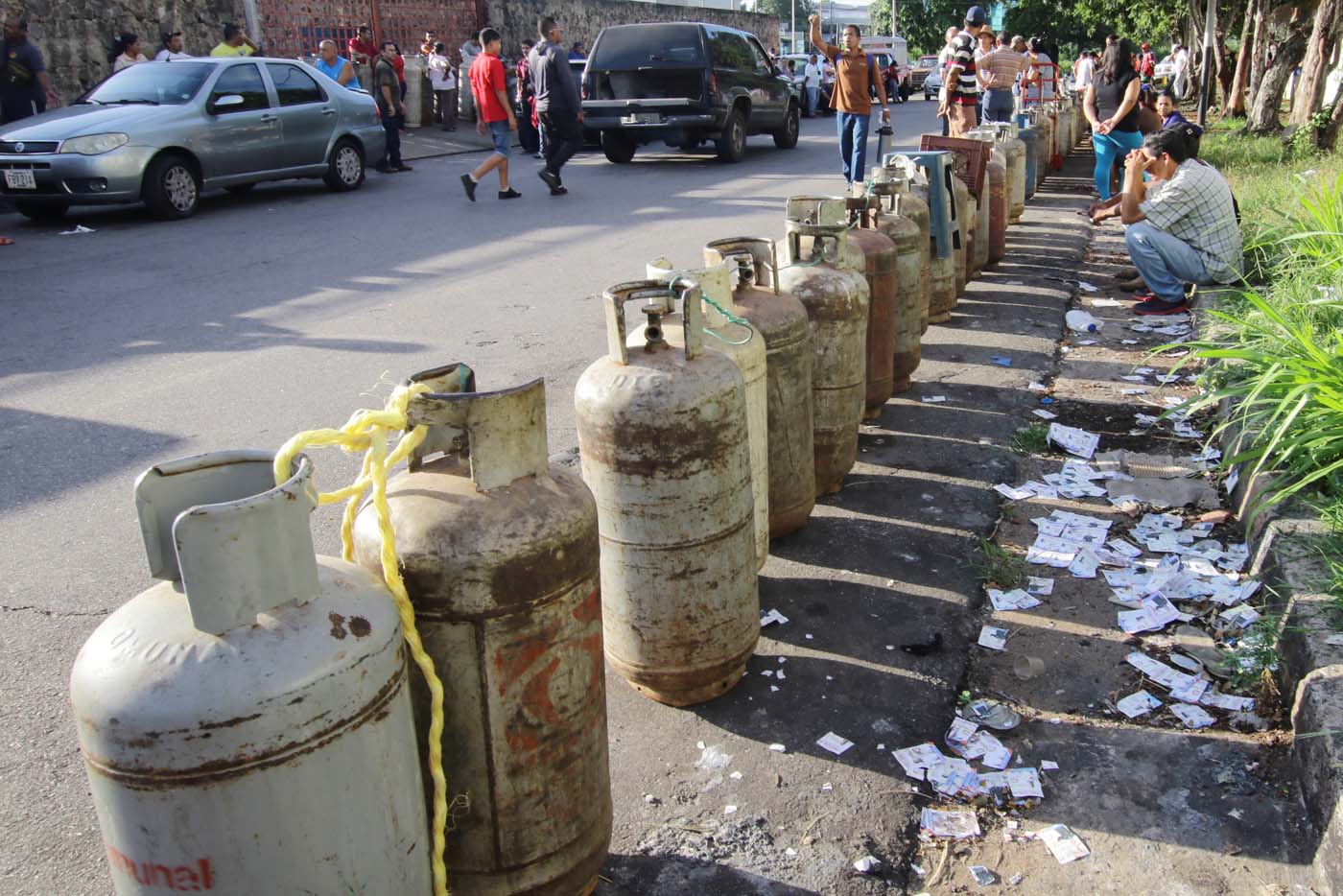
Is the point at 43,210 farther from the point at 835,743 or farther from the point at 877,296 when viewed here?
the point at 835,743

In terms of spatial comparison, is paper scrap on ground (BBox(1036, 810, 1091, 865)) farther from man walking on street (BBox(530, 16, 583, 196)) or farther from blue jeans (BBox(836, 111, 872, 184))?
man walking on street (BBox(530, 16, 583, 196))

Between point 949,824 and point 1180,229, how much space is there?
5.96 meters

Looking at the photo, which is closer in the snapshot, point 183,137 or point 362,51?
point 183,137

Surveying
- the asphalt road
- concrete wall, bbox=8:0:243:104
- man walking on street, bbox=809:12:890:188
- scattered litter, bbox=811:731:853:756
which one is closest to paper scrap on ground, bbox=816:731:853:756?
scattered litter, bbox=811:731:853:756

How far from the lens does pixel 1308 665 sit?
3.13m

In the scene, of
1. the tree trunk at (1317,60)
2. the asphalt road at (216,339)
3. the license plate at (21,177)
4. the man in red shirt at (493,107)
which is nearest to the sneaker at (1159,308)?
the asphalt road at (216,339)

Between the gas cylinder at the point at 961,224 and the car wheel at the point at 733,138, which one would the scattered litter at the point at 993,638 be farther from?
the car wheel at the point at 733,138

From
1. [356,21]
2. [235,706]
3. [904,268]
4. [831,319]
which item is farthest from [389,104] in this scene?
[235,706]

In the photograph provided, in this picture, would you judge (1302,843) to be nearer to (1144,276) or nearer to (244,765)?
(244,765)

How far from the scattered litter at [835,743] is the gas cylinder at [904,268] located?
287cm

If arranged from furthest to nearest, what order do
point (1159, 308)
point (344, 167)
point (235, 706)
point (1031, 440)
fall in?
point (344, 167) < point (1159, 308) < point (1031, 440) < point (235, 706)

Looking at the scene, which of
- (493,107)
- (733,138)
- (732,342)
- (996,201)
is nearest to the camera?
(732,342)

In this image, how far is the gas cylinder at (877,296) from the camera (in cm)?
520

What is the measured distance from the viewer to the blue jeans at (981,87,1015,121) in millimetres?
14391
